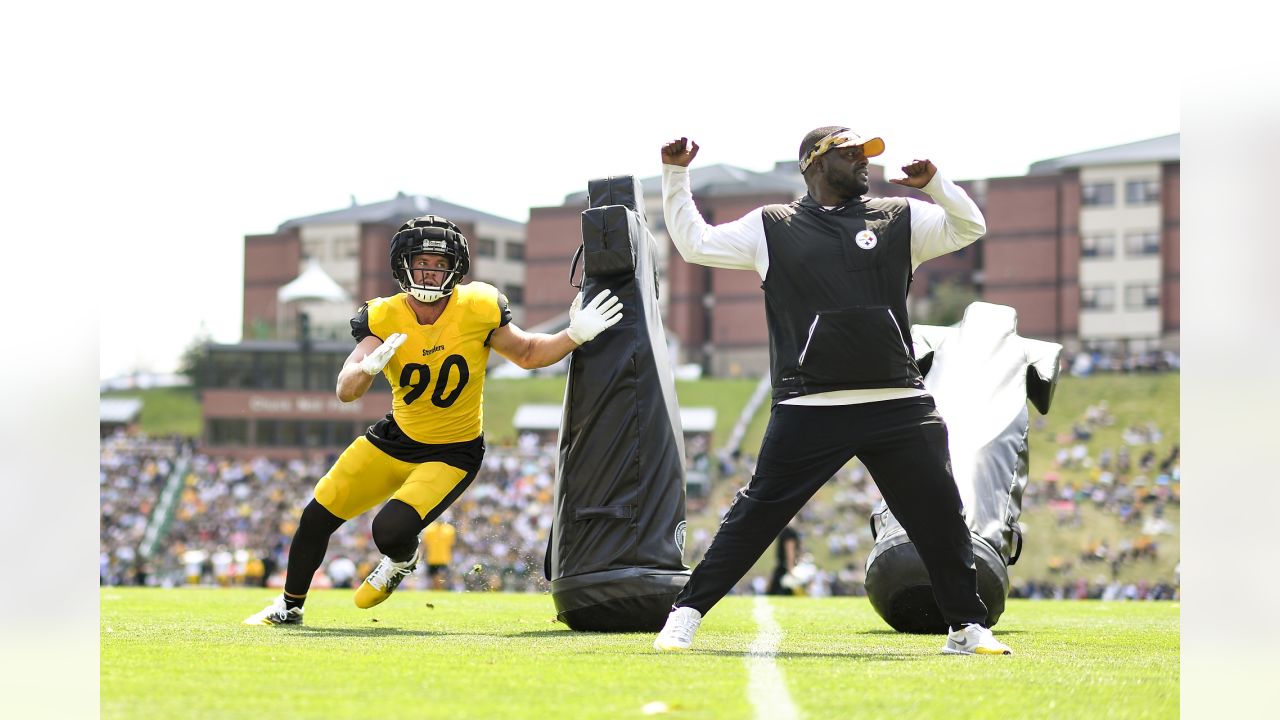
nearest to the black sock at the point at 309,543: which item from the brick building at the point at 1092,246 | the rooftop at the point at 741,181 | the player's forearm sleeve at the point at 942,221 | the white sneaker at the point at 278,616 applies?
the white sneaker at the point at 278,616

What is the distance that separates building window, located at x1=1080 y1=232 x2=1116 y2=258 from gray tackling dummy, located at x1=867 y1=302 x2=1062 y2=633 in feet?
196

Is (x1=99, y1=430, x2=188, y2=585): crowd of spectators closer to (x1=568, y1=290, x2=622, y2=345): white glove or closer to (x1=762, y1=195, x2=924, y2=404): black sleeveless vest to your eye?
(x1=568, y1=290, x2=622, y2=345): white glove

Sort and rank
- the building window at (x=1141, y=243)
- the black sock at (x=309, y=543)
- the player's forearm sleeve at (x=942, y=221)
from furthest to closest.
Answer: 1. the building window at (x=1141, y=243)
2. the black sock at (x=309, y=543)
3. the player's forearm sleeve at (x=942, y=221)

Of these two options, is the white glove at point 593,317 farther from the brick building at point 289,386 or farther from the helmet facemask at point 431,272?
the brick building at point 289,386

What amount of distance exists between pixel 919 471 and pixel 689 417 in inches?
1753

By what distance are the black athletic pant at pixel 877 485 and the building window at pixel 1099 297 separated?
62365mm

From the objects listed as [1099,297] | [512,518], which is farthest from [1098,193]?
[512,518]

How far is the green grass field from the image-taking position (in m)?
3.96

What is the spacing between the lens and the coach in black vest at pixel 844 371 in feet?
18.5

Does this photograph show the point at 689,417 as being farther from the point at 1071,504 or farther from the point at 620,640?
the point at 620,640

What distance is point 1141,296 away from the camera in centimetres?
6394

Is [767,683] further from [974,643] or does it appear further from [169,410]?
[169,410]

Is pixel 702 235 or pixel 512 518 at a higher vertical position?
pixel 702 235

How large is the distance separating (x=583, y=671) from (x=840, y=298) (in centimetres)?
186
